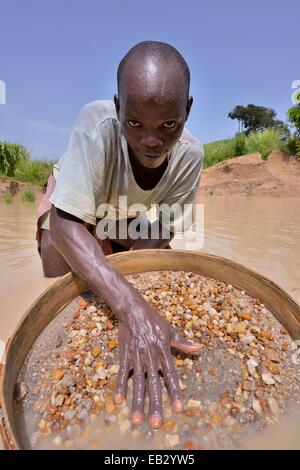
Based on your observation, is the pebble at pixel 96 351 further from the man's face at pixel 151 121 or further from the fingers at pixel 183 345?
the man's face at pixel 151 121

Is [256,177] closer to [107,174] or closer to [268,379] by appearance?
[107,174]

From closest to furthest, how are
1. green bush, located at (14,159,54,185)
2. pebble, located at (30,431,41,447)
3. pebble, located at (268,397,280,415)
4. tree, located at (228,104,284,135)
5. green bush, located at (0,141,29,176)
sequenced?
pebble, located at (30,431,41,447) → pebble, located at (268,397,280,415) → green bush, located at (14,159,54,185) → green bush, located at (0,141,29,176) → tree, located at (228,104,284,135)

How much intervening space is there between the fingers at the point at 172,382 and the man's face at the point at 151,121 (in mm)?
652

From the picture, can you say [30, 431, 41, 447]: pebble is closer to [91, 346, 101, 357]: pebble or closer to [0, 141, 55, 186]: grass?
[91, 346, 101, 357]: pebble

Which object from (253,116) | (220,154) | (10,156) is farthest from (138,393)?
(253,116)

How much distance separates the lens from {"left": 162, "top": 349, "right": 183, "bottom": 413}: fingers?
0.88m

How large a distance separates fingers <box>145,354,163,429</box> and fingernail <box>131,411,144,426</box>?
0.02m

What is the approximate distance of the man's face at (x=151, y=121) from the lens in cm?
101

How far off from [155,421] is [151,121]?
2.78ft

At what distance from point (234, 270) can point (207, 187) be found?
8.35 meters

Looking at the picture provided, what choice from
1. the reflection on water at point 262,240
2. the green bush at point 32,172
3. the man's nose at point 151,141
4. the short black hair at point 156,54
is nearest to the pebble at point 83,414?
the man's nose at point 151,141

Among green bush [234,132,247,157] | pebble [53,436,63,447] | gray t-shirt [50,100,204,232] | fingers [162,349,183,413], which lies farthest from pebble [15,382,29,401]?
green bush [234,132,247,157]

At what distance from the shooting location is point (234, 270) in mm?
1245
